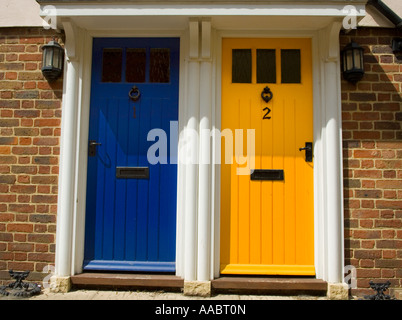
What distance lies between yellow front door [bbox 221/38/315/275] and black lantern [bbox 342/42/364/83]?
1.14 ft

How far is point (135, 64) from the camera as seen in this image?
3230mm

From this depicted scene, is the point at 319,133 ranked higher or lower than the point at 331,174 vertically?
higher

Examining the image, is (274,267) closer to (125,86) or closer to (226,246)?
(226,246)

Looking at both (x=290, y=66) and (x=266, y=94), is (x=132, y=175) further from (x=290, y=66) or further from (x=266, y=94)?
(x=290, y=66)

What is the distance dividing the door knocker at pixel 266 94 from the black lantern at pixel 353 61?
2.45ft

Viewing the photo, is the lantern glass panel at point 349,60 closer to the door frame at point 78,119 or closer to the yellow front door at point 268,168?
the yellow front door at point 268,168

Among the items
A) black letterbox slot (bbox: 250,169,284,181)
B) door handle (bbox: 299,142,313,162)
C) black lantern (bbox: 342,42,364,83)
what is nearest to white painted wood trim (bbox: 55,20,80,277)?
black letterbox slot (bbox: 250,169,284,181)

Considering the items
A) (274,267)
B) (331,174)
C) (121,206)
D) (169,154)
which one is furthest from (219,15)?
(274,267)

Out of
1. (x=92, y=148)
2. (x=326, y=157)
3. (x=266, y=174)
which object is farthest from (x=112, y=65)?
(x=326, y=157)

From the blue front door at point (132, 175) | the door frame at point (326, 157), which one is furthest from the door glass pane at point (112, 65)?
the door frame at point (326, 157)

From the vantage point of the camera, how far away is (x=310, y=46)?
10.4 ft

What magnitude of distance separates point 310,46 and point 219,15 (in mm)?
1073

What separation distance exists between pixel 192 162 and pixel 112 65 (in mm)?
1373

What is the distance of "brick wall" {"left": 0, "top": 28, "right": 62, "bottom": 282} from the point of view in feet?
9.98
